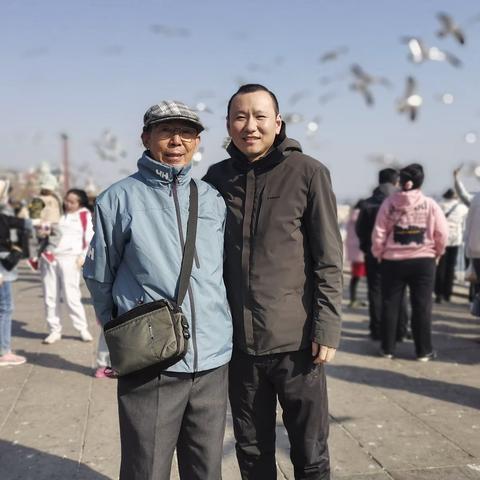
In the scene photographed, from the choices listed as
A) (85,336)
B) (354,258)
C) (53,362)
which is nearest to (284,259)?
(53,362)

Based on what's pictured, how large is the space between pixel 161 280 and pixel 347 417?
269cm

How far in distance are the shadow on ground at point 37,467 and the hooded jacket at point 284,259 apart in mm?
1593

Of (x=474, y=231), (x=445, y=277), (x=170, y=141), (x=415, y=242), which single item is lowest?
(x=445, y=277)

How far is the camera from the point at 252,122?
98.4 inches

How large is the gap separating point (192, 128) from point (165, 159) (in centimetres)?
18

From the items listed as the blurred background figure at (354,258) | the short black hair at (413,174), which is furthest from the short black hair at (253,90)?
the blurred background figure at (354,258)

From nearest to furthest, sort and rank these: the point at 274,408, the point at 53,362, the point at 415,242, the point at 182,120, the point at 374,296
A: 1. the point at 182,120
2. the point at 274,408
3. the point at 415,242
4. the point at 53,362
5. the point at 374,296

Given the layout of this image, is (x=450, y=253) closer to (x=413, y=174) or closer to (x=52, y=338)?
(x=413, y=174)

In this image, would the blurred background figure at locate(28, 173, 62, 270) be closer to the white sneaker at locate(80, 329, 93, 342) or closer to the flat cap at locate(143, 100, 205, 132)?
the white sneaker at locate(80, 329, 93, 342)

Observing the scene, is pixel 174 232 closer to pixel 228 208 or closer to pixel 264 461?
pixel 228 208

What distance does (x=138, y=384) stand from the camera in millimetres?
2311

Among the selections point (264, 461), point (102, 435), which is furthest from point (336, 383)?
point (264, 461)

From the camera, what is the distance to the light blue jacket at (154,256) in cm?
227

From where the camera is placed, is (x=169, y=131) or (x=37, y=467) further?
(x=37, y=467)
